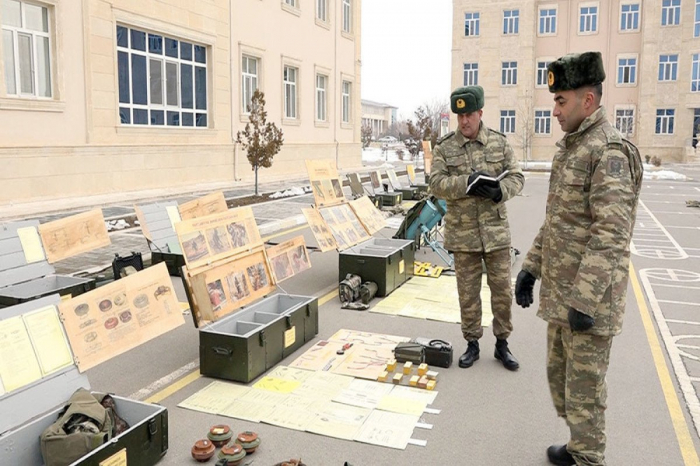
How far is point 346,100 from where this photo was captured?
35.0 m

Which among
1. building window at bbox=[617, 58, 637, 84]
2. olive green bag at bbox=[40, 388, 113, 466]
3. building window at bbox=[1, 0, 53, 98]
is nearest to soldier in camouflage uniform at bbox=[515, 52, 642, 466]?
olive green bag at bbox=[40, 388, 113, 466]

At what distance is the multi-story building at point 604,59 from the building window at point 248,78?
31.1m

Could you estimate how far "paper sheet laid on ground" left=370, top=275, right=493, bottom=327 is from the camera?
7.42m

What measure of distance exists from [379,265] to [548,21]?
51214 mm

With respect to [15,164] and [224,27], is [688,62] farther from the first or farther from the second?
[15,164]

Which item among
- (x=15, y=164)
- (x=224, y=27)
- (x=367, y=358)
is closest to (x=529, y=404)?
(x=367, y=358)

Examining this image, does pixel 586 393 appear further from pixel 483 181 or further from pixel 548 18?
pixel 548 18

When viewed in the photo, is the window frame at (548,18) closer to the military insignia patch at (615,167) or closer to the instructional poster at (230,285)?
the instructional poster at (230,285)

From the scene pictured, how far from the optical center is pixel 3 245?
23.0 feet

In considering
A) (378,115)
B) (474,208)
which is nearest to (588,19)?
(474,208)

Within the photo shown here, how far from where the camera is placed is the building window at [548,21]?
53188 mm

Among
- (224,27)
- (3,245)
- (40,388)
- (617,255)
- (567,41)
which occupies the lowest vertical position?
(40,388)

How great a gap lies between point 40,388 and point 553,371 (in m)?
3.19

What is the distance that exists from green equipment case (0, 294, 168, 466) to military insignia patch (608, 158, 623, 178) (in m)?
2.97
